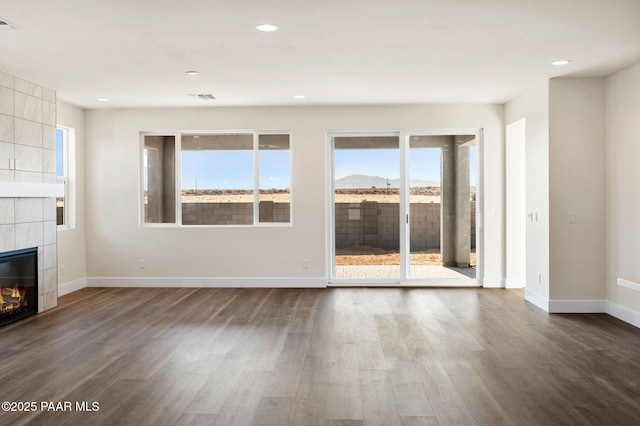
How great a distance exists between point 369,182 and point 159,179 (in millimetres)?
3101

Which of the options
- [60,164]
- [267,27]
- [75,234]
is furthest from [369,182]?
[60,164]

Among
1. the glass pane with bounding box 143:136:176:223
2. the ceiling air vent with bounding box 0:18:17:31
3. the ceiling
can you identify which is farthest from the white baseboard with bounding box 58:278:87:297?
the ceiling air vent with bounding box 0:18:17:31

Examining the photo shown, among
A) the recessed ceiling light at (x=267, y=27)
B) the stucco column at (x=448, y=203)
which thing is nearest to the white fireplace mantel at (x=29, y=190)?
the recessed ceiling light at (x=267, y=27)

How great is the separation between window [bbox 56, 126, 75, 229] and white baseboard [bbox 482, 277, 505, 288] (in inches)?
230

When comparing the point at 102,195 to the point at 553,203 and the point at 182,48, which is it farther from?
the point at 553,203

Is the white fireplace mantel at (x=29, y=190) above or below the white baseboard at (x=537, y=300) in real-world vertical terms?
above

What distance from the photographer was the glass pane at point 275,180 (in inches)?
281

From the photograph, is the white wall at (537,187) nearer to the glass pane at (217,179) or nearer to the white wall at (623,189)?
the white wall at (623,189)

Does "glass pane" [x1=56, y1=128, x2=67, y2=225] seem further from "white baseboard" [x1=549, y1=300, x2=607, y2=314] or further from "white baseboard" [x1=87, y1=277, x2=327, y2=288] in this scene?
"white baseboard" [x1=549, y1=300, x2=607, y2=314]

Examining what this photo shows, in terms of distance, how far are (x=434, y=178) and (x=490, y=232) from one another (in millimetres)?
1086

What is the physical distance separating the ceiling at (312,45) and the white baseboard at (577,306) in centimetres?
246

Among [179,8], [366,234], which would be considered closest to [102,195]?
[366,234]

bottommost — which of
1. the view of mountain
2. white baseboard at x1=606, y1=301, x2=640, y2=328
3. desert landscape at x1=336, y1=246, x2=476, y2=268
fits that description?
white baseboard at x1=606, y1=301, x2=640, y2=328

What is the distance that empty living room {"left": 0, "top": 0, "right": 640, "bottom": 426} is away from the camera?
10.8 ft
